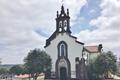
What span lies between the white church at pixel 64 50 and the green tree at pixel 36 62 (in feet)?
10.1

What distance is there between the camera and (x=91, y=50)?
6825cm

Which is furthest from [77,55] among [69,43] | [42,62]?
[42,62]

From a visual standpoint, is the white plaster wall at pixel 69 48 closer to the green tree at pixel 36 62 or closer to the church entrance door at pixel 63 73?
the church entrance door at pixel 63 73

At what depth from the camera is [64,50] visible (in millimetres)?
61844

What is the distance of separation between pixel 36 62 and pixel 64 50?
7799 mm

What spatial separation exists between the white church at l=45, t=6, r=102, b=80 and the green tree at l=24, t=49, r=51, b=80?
309 cm

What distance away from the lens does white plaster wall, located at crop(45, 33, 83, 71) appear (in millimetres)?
60562

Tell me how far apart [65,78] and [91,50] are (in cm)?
1204

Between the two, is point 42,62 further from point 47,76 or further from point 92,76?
point 92,76

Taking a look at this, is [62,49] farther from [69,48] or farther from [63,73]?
[63,73]

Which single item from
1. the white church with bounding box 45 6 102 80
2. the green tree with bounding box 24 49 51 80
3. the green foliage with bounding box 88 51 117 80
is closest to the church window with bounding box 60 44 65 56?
the white church with bounding box 45 6 102 80

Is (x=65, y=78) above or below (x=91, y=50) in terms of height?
below

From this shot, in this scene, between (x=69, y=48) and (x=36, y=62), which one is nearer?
(x=36, y=62)

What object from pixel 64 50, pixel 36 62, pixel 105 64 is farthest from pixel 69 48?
pixel 105 64
